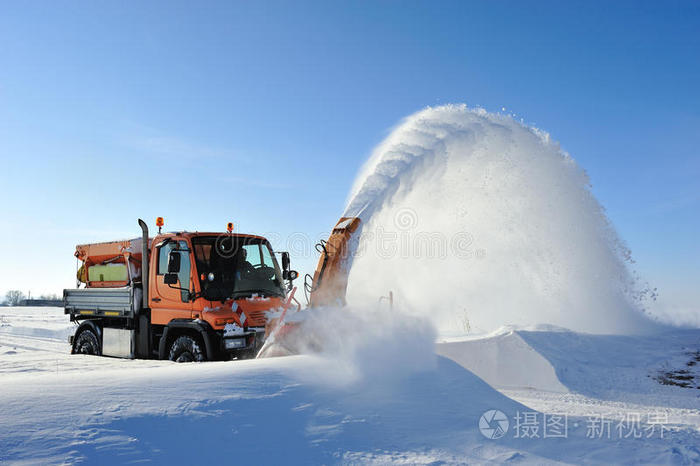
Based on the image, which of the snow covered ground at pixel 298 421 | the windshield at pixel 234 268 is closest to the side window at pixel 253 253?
the windshield at pixel 234 268

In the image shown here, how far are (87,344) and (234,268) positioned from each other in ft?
14.3

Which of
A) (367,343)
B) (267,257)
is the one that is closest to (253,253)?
(267,257)

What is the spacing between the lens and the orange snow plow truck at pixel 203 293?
24.8ft

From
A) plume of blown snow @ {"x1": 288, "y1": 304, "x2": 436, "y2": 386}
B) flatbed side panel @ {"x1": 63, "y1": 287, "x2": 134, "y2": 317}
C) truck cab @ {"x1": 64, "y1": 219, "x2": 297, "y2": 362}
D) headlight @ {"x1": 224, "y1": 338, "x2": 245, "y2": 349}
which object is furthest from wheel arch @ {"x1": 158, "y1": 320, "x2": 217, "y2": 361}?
plume of blown snow @ {"x1": 288, "y1": 304, "x2": 436, "y2": 386}

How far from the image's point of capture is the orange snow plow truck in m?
7.55

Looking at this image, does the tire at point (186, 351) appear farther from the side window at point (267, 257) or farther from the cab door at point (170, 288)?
the side window at point (267, 257)

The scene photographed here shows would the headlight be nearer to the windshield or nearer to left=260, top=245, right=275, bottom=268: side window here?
the windshield

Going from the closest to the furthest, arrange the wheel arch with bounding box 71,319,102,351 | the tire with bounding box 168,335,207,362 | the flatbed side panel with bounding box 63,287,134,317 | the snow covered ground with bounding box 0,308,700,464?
1. the snow covered ground with bounding box 0,308,700,464
2. the tire with bounding box 168,335,207,362
3. the flatbed side panel with bounding box 63,287,134,317
4. the wheel arch with bounding box 71,319,102,351

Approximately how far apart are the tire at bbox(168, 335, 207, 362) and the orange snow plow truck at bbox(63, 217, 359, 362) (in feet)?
0.05

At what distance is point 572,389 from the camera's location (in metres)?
8.93

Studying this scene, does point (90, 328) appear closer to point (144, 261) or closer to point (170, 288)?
point (144, 261)

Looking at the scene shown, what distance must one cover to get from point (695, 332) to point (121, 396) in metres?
15.7

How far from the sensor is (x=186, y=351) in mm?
7770

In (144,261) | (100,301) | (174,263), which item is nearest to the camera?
(174,263)
